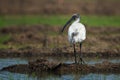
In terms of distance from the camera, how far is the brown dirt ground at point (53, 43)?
660 inches

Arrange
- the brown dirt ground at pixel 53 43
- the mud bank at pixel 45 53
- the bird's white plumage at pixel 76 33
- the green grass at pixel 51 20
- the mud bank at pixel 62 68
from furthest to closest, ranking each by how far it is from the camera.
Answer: the green grass at pixel 51 20 → the brown dirt ground at pixel 53 43 → the mud bank at pixel 45 53 → the bird's white plumage at pixel 76 33 → the mud bank at pixel 62 68

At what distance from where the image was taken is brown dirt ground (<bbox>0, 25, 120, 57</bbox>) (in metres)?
16.8

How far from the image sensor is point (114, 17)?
29.8 metres

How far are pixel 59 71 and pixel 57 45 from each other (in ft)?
15.6

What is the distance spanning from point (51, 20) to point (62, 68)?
584 inches

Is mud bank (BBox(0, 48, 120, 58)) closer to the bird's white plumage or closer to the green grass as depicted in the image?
the bird's white plumage

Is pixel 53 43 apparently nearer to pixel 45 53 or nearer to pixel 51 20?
pixel 45 53

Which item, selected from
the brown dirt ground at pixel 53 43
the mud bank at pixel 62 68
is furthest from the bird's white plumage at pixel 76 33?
the brown dirt ground at pixel 53 43

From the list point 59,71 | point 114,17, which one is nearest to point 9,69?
point 59,71

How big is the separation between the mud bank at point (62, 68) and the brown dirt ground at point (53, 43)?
8.11 feet

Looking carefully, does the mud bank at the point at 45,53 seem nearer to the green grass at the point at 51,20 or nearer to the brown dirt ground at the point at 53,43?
the brown dirt ground at the point at 53,43

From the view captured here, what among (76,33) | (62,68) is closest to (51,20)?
(76,33)

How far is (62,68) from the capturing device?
1378 cm

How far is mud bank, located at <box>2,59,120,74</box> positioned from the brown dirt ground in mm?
2472
